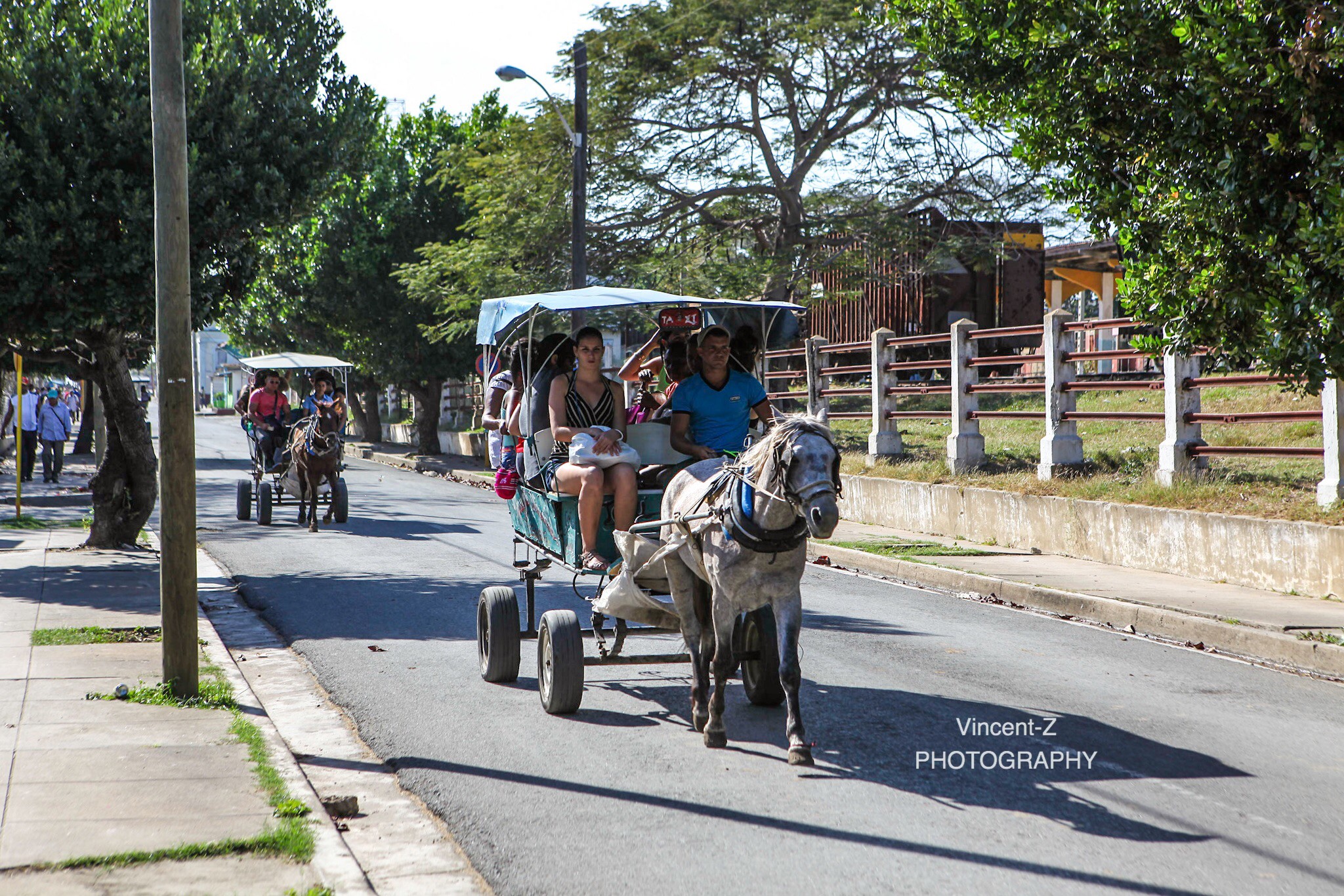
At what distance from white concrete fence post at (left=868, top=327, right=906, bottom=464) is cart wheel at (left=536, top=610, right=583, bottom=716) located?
514 inches

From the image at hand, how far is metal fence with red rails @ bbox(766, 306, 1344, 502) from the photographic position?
1249 cm

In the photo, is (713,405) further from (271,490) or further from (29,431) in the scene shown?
(29,431)

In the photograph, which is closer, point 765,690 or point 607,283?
point 765,690

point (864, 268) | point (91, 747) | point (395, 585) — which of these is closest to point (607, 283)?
point (864, 268)

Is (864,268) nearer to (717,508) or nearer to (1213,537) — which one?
(1213,537)

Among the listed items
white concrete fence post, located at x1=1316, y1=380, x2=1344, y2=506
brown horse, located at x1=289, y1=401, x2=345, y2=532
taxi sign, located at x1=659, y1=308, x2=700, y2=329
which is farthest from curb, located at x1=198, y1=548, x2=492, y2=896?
white concrete fence post, located at x1=1316, y1=380, x2=1344, y2=506

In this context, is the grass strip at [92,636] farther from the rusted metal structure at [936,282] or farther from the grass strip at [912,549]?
the rusted metal structure at [936,282]

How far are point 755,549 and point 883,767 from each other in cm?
128

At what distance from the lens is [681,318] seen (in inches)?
307

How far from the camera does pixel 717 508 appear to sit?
616 cm

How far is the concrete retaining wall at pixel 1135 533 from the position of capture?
11.1 m

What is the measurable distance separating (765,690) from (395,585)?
5.98m

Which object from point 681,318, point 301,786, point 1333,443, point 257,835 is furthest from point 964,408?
point 257,835

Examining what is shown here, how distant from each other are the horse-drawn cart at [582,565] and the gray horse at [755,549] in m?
0.20
